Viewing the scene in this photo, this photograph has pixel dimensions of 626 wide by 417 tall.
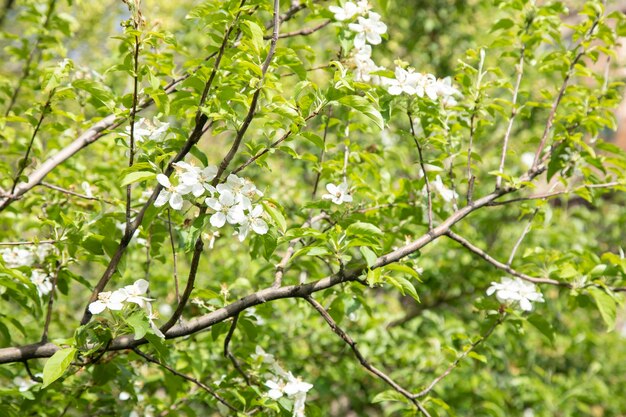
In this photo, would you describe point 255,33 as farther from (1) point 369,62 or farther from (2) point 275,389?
(2) point 275,389

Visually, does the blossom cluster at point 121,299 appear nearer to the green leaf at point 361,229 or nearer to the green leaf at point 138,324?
the green leaf at point 138,324

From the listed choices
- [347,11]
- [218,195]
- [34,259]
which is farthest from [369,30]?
[34,259]

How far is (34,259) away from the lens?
2.09m

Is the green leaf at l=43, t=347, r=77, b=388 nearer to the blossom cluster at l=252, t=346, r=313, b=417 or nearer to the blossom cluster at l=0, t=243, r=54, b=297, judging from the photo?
the blossom cluster at l=252, t=346, r=313, b=417

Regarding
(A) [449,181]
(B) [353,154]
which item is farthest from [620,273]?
(B) [353,154]

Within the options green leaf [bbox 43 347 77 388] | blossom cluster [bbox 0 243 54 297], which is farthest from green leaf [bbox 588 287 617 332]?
blossom cluster [bbox 0 243 54 297]

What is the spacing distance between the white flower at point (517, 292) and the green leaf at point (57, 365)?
121 cm

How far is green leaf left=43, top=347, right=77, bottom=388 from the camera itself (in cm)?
131

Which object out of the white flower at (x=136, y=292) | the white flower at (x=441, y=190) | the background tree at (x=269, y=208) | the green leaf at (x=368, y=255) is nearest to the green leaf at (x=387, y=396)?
the background tree at (x=269, y=208)

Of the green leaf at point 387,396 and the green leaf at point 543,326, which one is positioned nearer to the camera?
the green leaf at point 387,396

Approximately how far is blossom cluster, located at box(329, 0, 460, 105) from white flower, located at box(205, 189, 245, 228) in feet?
1.81

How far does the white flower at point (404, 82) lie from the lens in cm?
170

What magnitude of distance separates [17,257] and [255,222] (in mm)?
1039

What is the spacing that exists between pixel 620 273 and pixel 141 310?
1.40 meters
